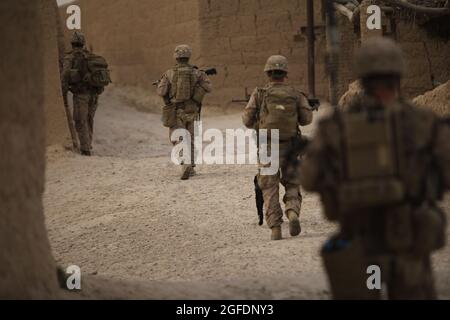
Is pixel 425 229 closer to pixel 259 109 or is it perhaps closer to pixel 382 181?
pixel 382 181

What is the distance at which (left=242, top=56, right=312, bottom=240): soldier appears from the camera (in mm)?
7656

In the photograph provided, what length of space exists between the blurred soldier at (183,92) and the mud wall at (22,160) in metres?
6.06

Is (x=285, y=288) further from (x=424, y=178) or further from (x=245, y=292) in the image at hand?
(x=424, y=178)

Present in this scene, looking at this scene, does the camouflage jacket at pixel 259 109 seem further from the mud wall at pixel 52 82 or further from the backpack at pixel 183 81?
the mud wall at pixel 52 82

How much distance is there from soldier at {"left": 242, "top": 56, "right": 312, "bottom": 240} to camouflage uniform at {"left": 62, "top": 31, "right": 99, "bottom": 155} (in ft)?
19.6

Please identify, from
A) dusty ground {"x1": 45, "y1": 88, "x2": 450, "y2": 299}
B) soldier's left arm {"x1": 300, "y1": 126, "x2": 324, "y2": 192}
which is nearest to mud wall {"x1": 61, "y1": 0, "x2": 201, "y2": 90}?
dusty ground {"x1": 45, "y1": 88, "x2": 450, "y2": 299}

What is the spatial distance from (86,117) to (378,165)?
9950 mm

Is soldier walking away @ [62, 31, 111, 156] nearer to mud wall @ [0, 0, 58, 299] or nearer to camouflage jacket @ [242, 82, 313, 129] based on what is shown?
camouflage jacket @ [242, 82, 313, 129]

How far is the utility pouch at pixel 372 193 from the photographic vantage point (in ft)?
13.0

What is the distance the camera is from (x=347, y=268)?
413cm

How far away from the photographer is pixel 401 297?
418 cm

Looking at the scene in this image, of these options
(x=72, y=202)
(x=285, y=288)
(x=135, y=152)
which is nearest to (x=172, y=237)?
(x=72, y=202)

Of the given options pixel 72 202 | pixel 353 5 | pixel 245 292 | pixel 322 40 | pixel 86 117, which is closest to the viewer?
pixel 245 292

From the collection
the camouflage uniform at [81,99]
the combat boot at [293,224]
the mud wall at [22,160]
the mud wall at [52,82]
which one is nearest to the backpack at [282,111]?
the combat boot at [293,224]
